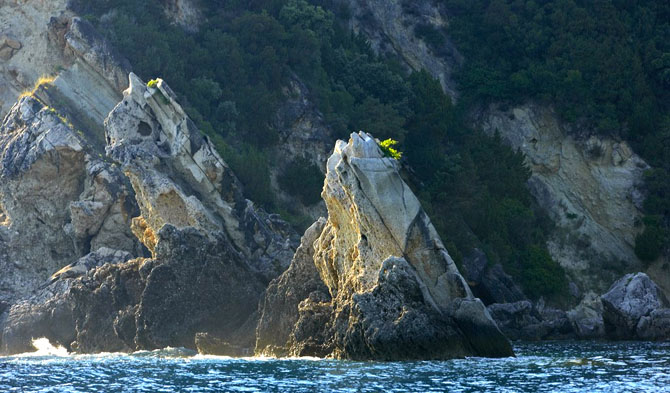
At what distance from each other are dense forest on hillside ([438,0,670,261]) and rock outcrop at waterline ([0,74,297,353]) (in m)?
24.5

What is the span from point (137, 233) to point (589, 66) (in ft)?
107

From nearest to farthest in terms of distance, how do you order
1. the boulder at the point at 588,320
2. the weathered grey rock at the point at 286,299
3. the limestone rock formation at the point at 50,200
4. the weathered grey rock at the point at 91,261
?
the weathered grey rock at the point at 286,299 < the weathered grey rock at the point at 91,261 < the boulder at the point at 588,320 < the limestone rock formation at the point at 50,200

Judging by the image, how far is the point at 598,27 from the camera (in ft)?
226

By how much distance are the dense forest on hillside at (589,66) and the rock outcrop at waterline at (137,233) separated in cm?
2449

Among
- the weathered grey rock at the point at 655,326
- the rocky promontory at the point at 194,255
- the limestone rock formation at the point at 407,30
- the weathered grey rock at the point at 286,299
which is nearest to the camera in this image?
the rocky promontory at the point at 194,255

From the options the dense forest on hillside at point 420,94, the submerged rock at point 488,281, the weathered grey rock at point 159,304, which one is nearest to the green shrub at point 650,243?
the dense forest on hillside at point 420,94

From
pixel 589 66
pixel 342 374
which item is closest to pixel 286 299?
pixel 342 374

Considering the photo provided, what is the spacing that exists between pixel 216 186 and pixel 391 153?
10479 millimetres

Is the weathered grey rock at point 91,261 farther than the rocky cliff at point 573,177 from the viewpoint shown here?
No

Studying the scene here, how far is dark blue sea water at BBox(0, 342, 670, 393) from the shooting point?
92.0 feet

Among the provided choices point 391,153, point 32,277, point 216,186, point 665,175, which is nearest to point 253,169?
point 216,186

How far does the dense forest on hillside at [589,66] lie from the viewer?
6512 centimetres

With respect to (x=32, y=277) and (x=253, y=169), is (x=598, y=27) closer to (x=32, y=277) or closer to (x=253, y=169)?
(x=253, y=169)

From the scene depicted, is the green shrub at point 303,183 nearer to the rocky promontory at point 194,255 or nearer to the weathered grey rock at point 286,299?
the rocky promontory at point 194,255
